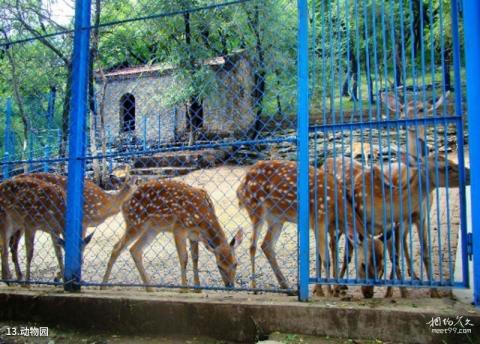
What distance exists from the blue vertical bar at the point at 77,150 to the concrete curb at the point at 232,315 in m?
0.30

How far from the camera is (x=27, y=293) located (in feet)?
12.8

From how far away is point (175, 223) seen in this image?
5.23 metres

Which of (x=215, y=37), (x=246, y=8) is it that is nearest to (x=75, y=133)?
(x=246, y=8)

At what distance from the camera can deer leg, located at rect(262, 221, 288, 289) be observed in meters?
4.79

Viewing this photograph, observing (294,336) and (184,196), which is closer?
(294,336)

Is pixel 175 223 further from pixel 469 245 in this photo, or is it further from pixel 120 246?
pixel 469 245

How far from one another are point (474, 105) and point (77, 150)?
10.4 feet

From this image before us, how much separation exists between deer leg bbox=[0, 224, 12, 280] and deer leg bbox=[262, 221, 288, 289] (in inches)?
117

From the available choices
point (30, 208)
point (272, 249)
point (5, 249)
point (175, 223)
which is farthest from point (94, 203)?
point (272, 249)

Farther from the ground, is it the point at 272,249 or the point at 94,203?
the point at 94,203

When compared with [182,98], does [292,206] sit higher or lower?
lower

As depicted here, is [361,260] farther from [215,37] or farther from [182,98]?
[215,37]

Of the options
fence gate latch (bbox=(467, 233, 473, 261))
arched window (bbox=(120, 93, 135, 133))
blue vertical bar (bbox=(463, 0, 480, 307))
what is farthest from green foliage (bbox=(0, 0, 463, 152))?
fence gate latch (bbox=(467, 233, 473, 261))

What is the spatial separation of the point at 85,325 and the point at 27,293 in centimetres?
67
